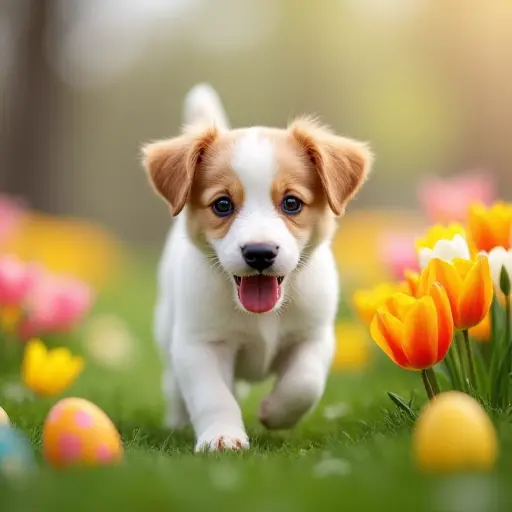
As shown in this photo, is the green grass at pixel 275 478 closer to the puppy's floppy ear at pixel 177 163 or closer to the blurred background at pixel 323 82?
the puppy's floppy ear at pixel 177 163

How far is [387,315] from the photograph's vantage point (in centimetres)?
244

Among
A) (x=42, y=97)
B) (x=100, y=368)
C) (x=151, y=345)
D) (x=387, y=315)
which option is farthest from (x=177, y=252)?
(x=42, y=97)

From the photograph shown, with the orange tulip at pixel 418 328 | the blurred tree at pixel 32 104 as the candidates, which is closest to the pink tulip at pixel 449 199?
the orange tulip at pixel 418 328

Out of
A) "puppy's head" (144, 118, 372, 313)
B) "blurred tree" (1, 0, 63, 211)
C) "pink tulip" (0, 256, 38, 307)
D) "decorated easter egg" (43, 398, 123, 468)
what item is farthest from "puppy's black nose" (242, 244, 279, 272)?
"blurred tree" (1, 0, 63, 211)

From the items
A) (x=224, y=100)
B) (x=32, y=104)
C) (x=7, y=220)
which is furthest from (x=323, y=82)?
(x=7, y=220)

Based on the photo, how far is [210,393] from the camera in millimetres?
3062

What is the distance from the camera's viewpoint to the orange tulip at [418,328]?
93.5 inches

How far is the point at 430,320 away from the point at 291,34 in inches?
538

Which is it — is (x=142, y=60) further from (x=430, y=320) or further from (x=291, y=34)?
(x=430, y=320)

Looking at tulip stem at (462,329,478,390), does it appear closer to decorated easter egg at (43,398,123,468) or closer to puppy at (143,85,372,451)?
puppy at (143,85,372,451)

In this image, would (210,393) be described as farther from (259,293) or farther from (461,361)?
(461,361)

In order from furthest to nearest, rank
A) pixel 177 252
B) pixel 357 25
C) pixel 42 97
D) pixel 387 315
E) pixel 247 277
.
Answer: pixel 357 25 → pixel 42 97 → pixel 177 252 → pixel 247 277 → pixel 387 315

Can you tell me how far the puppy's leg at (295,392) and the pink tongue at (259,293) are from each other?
10.5 inches

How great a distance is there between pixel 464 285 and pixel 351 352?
2492mm
